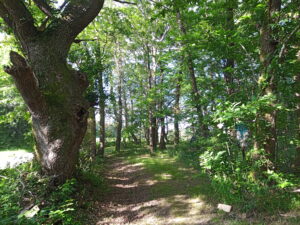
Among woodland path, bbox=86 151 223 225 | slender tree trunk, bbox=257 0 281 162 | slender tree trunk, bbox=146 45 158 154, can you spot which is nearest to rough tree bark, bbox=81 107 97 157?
woodland path, bbox=86 151 223 225

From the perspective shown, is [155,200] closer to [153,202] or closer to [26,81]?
[153,202]

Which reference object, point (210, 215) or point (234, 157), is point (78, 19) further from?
point (210, 215)

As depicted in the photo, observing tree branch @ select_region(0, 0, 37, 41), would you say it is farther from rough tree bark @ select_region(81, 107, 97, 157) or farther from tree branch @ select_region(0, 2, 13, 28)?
rough tree bark @ select_region(81, 107, 97, 157)

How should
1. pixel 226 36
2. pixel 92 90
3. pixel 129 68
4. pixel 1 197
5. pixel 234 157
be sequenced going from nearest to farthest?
pixel 1 197 < pixel 234 157 < pixel 226 36 < pixel 92 90 < pixel 129 68

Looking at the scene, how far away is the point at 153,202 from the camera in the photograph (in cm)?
464

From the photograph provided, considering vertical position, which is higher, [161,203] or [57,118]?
[57,118]

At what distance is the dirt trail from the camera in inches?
148

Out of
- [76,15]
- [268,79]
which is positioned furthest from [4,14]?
[268,79]

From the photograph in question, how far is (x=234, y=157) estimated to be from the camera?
4094 millimetres

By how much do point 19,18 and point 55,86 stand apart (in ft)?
5.53

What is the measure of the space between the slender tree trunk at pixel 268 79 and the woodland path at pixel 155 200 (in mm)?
1566

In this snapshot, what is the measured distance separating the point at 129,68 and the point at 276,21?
44.7 feet

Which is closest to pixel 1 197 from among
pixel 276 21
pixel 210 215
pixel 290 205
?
pixel 210 215

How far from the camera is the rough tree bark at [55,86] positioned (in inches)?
162
